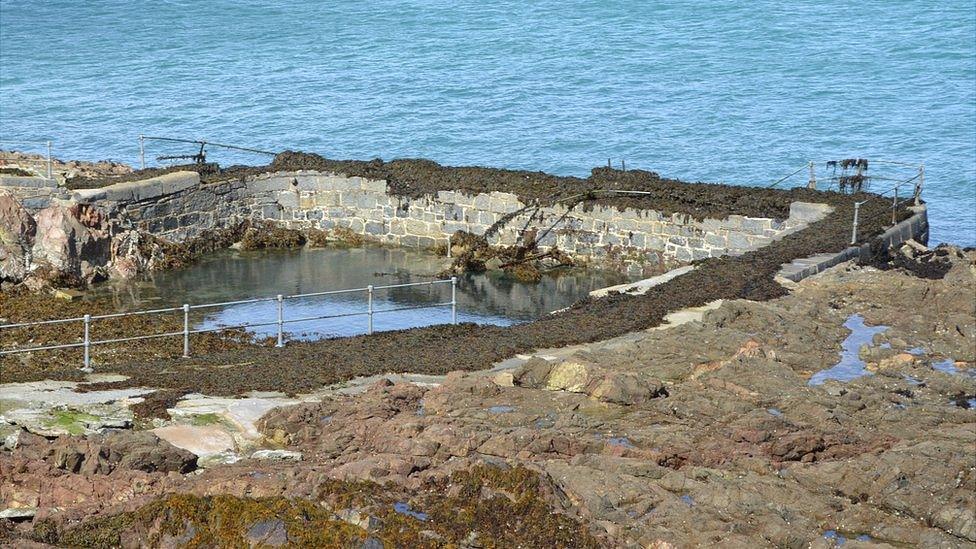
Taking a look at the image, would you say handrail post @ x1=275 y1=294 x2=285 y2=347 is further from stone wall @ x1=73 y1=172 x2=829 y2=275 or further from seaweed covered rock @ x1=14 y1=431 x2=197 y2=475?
stone wall @ x1=73 y1=172 x2=829 y2=275

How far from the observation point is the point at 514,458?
53.2 feet

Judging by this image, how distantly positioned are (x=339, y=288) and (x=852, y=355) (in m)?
13.1

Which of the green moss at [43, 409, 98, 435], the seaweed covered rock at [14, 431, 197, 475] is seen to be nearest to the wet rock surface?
the seaweed covered rock at [14, 431, 197, 475]

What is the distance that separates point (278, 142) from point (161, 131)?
486 cm

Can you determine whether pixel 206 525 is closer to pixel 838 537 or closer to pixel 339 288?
pixel 838 537

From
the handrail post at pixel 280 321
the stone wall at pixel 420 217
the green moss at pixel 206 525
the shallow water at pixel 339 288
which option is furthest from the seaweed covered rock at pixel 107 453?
the stone wall at pixel 420 217

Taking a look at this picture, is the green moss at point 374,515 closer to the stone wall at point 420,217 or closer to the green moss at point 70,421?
the green moss at point 70,421

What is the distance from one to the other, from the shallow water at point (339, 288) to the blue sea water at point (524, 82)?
20290mm

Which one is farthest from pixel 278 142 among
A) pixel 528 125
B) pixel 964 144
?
pixel 964 144

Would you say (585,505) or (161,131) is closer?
(585,505)

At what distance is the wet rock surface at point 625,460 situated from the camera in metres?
14.6

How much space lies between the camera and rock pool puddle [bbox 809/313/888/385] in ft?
69.6

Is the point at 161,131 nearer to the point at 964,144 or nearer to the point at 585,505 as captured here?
the point at 964,144

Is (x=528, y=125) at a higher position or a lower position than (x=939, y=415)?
higher
